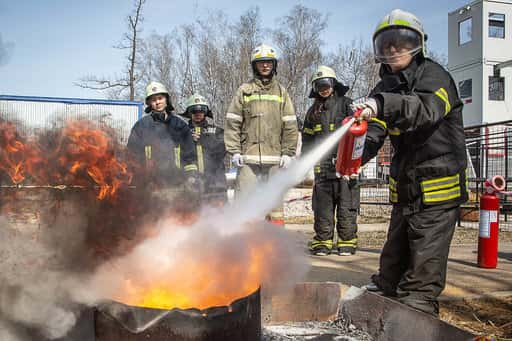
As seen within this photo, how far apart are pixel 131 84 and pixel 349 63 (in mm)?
15424

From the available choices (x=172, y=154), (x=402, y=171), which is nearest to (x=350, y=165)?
(x=402, y=171)

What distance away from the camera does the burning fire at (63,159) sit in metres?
2.85

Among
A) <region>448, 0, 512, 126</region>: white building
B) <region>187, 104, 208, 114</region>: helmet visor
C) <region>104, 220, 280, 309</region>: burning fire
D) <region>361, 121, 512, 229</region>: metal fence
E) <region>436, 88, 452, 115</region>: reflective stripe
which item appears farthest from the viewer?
<region>448, 0, 512, 126</region>: white building

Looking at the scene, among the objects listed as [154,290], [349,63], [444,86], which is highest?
[349,63]

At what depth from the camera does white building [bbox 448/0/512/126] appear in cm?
2450

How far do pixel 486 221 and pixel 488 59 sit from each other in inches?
→ 908

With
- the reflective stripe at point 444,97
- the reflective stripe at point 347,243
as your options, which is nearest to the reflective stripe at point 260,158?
the reflective stripe at point 347,243

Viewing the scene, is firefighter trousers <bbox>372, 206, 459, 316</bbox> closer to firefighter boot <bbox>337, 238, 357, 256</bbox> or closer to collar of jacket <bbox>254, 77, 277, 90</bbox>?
firefighter boot <bbox>337, 238, 357, 256</bbox>

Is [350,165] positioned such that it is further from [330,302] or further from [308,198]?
[308,198]

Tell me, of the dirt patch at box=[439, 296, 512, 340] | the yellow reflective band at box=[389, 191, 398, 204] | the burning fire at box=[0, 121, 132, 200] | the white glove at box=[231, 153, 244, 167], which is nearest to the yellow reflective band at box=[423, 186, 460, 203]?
the yellow reflective band at box=[389, 191, 398, 204]

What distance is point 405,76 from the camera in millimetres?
3201

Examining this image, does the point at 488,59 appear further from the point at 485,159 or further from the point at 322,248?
the point at 322,248

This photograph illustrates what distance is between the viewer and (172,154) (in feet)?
19.5

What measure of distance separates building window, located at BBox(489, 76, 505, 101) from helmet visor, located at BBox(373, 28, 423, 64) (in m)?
24.7
